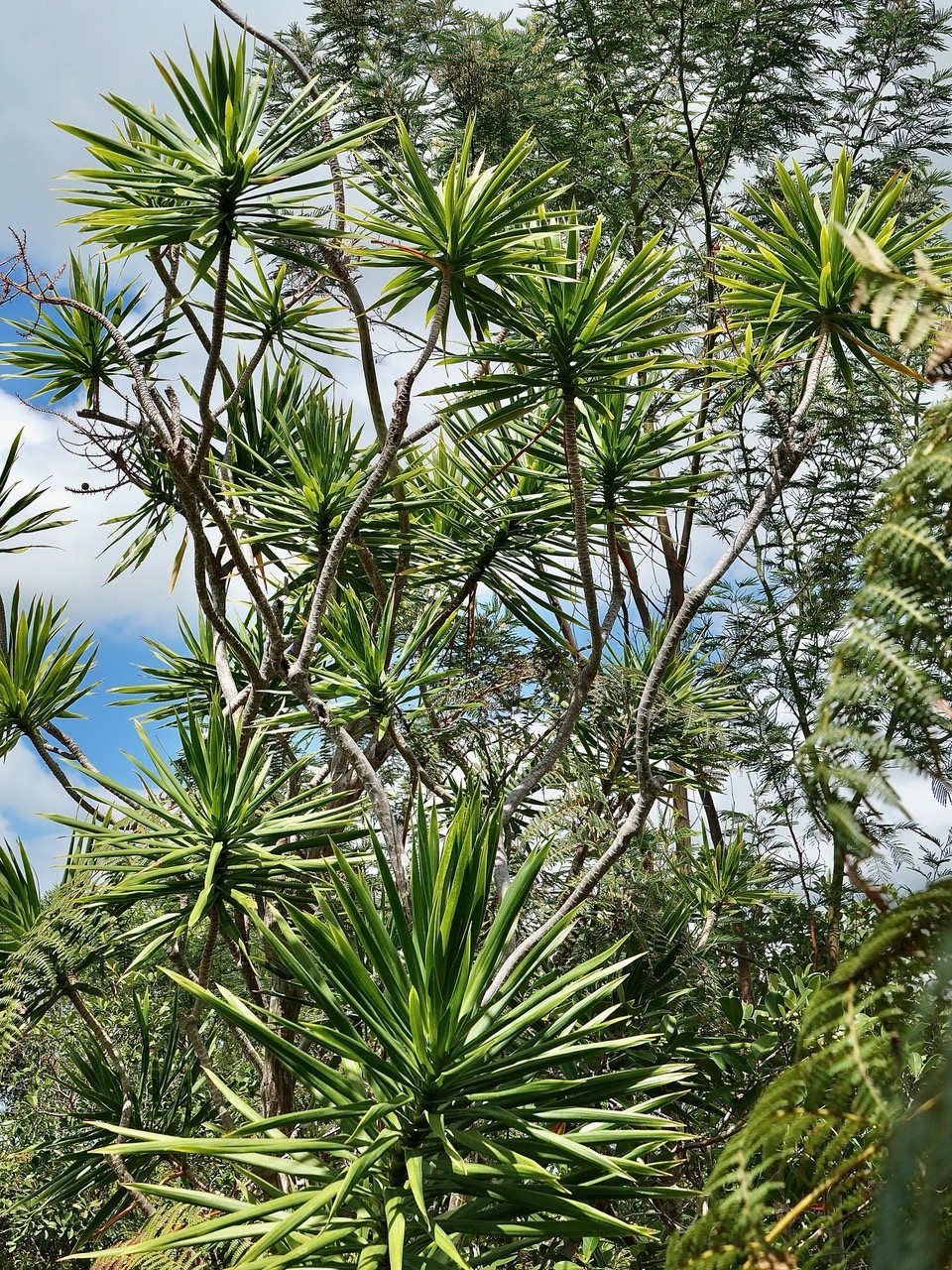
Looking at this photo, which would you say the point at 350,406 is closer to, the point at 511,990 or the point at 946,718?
the point at 511,990

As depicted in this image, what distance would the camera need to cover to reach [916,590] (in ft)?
2.42

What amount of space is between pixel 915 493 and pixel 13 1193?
500 centimetres

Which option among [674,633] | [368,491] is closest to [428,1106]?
[674,633]

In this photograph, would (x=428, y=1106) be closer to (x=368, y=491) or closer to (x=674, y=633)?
(x=674, y=633)

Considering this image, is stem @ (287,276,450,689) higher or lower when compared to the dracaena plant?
higher

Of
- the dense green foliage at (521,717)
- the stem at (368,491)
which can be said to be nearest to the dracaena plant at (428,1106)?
the dense green foliage at (521,717)

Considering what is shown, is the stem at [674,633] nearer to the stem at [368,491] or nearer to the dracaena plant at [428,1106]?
the dracaena plant at [428,1106]

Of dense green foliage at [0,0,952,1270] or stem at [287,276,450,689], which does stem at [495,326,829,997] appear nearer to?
dense green foliage at [0,0,952,1270]

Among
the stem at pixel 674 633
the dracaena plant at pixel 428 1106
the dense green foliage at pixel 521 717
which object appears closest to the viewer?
the dense green foliage at pixel 521 717

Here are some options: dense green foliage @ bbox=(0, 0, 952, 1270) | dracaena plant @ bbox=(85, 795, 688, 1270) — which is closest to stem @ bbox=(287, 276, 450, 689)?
dense green foliage @ bbox=(0, 0, 952, 1270)

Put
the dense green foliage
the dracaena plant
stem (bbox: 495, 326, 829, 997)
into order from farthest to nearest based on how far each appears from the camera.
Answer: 1. stem (bbox: 495, 326, 829, 997)
2. the dracaena plant
3. the dense green foliage

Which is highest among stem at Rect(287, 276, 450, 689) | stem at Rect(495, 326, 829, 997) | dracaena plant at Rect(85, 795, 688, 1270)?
stem at Rect(287, 276, 450, 689)

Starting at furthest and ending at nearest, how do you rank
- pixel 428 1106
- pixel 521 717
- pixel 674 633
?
pixel 521 717 < pixel 674 633 < pixel 428 1106

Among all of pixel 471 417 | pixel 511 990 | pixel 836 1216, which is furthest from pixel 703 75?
pixel 836 1216
